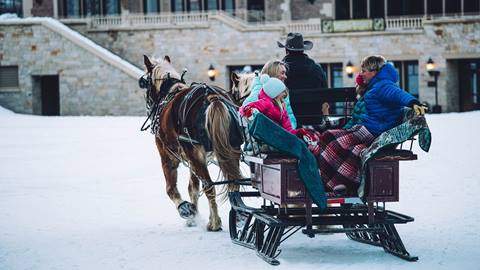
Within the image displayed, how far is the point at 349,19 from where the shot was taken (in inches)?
1468

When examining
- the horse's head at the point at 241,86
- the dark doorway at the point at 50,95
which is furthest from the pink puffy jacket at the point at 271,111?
the dark doorway at the point at 50,95

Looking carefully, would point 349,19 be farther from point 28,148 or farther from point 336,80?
point 28,148

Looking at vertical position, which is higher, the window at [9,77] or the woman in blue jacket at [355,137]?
the window at [9,77]

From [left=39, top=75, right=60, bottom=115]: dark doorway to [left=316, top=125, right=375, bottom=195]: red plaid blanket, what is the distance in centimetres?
3200

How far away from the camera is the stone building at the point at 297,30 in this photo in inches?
1410

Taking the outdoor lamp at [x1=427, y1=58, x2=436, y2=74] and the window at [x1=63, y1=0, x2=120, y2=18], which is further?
the window at [x1=63, y1=0, x2=120, y2=18]

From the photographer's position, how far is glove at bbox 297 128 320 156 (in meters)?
9.13

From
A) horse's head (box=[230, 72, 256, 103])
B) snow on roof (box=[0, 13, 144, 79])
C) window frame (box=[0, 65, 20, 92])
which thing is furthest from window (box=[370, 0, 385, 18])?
horse's head (box=[230, 72, 256, 103])

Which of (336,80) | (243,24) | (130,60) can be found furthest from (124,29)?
(336,80)

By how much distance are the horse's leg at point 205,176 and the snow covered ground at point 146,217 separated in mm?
166

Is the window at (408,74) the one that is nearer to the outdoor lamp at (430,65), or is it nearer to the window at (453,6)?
the outdoor lamp at (430,65)

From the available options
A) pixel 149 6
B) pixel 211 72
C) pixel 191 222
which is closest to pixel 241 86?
pixel 191 222

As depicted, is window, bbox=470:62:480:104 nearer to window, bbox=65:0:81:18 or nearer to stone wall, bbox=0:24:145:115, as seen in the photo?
stone wall, bbox=0:24:145:115

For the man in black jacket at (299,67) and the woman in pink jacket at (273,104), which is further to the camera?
the man in black jacket at (299,67)
